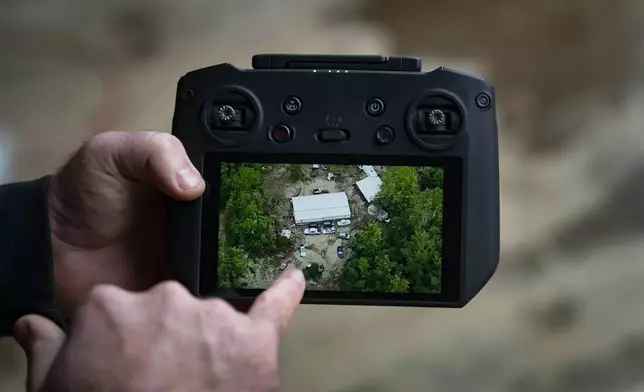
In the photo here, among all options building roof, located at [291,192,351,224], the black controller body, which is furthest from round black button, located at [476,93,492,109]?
building roof, located at [291,192,351,224]

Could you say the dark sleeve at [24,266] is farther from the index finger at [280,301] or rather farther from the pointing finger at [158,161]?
the index finger at [280,301]

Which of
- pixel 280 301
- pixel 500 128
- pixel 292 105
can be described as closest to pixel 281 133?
pixel 292 105

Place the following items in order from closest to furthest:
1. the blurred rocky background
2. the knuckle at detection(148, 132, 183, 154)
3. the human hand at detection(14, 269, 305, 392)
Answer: the human hand at detection(14, 269, 305, 392)
the knuckle at detection(148, 132, 183, 154)
the blurred rocky background

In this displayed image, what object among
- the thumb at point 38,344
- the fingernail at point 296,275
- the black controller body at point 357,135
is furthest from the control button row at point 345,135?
the thumb at point 38,344

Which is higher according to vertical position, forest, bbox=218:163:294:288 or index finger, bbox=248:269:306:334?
forest, bbox=218:163:294:288

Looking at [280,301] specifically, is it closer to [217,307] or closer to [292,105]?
[217,307]

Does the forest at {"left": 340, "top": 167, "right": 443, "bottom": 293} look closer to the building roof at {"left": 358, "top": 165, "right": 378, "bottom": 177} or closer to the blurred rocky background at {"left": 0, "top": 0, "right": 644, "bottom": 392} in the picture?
the building roof at {"left": 358, "top": 165, "right": 378, "bottom": 177}
